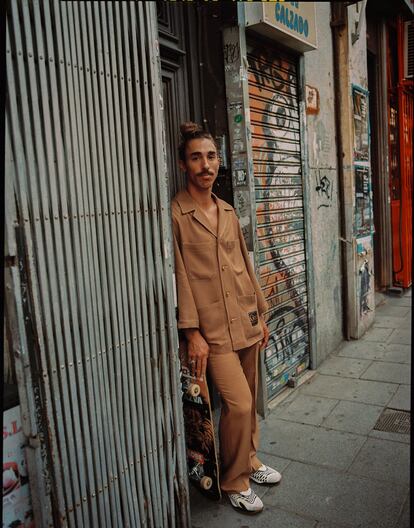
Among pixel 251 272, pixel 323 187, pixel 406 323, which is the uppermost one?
pixel 323 187

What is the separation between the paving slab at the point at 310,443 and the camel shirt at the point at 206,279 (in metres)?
1.10

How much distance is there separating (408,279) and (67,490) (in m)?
7.50

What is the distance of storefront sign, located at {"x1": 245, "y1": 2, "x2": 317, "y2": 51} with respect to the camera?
3.72m

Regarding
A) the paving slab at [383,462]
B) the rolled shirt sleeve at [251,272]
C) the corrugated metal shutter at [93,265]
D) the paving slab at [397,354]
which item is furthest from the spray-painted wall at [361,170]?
the corrugated metal shutter at [93,265]

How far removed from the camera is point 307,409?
4.22 meters

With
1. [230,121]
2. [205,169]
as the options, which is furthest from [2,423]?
[230,121]

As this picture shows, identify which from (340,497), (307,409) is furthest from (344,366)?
(340,497)

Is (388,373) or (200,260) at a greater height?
(200,260)

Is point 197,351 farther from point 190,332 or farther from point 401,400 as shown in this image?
point 401,400

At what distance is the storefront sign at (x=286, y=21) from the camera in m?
3.72

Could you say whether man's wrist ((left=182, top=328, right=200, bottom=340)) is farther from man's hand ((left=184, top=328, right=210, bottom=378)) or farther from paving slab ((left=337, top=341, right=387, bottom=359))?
paving slab ((left=337, top=341, right=387, bottom=359))

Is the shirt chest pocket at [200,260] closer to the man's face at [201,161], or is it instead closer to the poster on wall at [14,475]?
the man's face at [201,161]

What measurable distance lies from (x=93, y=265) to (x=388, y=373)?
3764 mm

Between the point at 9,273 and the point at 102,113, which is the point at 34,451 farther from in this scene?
the point at 102,113
